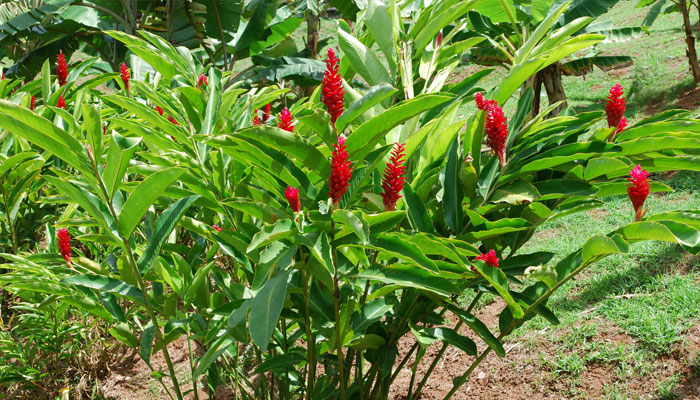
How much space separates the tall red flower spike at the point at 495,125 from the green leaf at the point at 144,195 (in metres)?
0.75

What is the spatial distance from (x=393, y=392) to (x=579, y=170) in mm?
1875

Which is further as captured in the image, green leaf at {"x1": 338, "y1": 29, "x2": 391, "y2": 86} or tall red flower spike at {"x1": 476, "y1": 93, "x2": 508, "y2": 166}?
green leaf at {"x1": 338, "y1": 29, "x2": 391, "y2": 86}

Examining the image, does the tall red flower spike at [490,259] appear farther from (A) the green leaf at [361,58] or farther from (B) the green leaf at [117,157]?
(B) the green leaf at [117,157]

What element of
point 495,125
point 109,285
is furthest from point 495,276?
point 109,285

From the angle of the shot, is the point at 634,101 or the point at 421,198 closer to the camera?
the point at 421,198

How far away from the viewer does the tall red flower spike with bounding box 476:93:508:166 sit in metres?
1.40

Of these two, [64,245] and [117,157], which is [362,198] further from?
[64,245]

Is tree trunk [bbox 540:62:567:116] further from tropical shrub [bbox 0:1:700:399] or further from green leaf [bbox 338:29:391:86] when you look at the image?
green leaf [bbox 338:29:391:86]

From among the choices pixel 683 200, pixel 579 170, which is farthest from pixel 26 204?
pixel 683 200

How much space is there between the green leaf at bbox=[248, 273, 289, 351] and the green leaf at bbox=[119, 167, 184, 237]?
0.37m

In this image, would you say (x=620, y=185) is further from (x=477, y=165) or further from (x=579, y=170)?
(x=477, y=165)

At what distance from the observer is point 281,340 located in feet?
6.43

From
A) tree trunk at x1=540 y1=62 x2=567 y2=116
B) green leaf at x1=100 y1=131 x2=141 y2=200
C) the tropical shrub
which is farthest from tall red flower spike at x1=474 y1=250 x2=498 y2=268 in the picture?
tree trunk at x1=540 y1=62 x2=567 y2=116

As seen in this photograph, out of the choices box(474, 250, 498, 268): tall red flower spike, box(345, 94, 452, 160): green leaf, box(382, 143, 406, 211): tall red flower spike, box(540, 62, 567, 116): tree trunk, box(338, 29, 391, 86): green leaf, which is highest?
box(338, 29, 391, 86): green leaf
